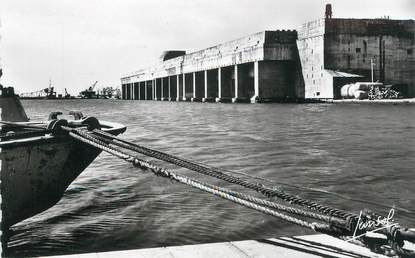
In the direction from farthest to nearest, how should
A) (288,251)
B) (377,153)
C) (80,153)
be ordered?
(377,153)
(80,153)
(288,251)

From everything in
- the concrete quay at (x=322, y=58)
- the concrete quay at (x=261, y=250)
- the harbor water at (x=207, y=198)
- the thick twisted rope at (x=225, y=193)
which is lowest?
the harbor water at (x=207, y=198)

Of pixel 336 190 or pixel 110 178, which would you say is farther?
pixel 110 178

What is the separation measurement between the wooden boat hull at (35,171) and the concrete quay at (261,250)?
3.36m

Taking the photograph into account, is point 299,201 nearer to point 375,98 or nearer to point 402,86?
point 375,98

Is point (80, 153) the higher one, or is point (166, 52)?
point (166, 52)

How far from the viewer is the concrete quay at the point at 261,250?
12.7 feet

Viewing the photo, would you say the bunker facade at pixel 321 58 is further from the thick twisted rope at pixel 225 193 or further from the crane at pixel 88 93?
the crane at pixel 88 93

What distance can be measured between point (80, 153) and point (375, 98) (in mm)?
46450

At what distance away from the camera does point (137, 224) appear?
22.3 feet

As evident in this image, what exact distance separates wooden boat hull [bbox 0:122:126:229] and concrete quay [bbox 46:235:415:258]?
11.0 feet

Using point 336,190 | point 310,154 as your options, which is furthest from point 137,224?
point 310,154

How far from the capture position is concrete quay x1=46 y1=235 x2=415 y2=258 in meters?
3.86

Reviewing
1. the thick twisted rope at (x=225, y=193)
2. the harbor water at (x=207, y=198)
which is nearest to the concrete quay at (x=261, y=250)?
the thick twisted rope at (x=225, y=193)

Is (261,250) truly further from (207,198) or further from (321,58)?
(321,58)
